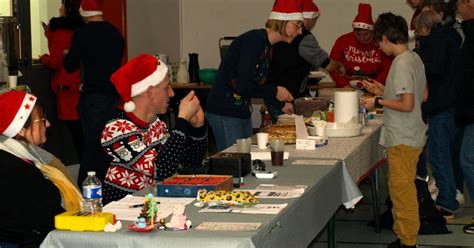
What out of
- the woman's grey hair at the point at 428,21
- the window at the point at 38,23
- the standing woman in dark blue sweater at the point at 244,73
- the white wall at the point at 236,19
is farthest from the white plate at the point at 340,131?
the white wall at the point at 236,19

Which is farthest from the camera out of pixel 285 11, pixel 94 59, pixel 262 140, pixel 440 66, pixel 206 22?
pixel 206 22

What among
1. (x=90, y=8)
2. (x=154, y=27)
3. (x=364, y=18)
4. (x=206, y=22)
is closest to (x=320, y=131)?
(x=90, y=8)

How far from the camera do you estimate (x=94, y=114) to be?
22.3ft

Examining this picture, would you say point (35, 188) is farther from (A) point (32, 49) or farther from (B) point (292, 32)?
(A) point (32, 49)

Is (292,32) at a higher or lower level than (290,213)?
higher

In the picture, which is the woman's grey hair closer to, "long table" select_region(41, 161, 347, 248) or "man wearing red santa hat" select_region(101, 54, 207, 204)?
"long table" select_region(41, 161, 347, 248)

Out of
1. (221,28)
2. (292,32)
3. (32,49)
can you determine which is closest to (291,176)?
(292,32)

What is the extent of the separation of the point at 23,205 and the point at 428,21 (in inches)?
142

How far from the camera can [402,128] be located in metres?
5.17

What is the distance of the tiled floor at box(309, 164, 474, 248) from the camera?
225 inches

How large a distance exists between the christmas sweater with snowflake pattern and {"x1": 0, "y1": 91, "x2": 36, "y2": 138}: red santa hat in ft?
1.35

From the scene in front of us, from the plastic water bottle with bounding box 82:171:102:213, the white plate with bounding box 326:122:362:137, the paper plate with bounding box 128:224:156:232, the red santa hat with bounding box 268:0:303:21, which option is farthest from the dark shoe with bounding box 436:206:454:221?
the paper plate with bounding box 128:224:156:232

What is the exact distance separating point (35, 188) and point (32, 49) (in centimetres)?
540

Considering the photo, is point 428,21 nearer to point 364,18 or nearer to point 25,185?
point 364,18
